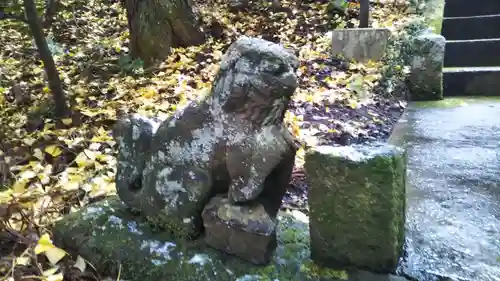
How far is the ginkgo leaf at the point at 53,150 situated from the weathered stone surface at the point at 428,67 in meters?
3.04

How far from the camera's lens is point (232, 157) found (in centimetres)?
144

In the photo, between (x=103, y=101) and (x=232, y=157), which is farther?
(x=103, y=101)

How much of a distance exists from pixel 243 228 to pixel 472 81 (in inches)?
130

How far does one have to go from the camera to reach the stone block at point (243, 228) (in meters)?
1.43

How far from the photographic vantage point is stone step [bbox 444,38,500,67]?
4.13 metres

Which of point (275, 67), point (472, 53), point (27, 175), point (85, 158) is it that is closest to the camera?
point (275, 67)

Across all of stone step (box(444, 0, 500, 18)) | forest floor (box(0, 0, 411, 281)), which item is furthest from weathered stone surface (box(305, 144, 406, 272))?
stone step (box(444, 0, 500, 18))

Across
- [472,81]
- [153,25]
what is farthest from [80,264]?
[153,25]

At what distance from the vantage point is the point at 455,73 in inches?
155

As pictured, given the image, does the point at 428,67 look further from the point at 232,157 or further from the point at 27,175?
the point at 27,175

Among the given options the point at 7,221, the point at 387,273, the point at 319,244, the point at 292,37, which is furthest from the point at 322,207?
the point at 292,37

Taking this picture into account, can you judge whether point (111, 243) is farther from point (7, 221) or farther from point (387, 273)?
point (387, 273)

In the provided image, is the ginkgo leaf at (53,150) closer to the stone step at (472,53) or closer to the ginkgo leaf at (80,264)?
the ginkgo leaf at (80,264)

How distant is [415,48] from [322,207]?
2.90m
